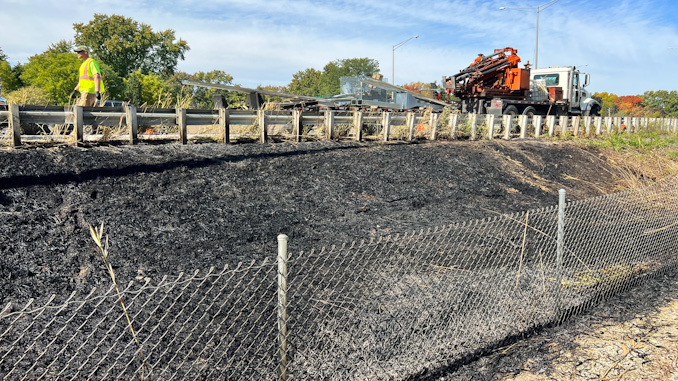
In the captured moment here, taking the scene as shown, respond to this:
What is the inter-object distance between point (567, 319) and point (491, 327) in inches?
41.6

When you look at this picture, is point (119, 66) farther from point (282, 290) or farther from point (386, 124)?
point (282, 290)

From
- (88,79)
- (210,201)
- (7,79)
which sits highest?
(7,79)

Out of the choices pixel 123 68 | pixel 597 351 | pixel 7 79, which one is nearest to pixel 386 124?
pixel 597 351

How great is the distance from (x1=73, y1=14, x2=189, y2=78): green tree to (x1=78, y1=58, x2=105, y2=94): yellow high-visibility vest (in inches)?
1681

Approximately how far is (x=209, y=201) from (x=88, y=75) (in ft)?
12.9

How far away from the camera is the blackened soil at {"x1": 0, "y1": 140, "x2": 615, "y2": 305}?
5.52 metres

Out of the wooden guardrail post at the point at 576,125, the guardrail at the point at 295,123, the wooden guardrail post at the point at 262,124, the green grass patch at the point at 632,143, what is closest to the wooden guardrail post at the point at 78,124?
the guardrail at the point at 295,123

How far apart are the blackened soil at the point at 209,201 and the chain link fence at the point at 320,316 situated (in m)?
0.72

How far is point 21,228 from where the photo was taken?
5750 mm

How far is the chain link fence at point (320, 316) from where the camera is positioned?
12.2ft

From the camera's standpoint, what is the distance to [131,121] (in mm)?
8867

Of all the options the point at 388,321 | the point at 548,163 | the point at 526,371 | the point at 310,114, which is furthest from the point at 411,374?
the point at 548,163

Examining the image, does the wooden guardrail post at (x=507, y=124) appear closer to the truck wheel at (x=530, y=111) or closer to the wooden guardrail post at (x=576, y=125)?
the wooden guardrail post at (x=576, y=125)

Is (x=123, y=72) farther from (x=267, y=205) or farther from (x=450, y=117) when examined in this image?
(x=267, y=205)
